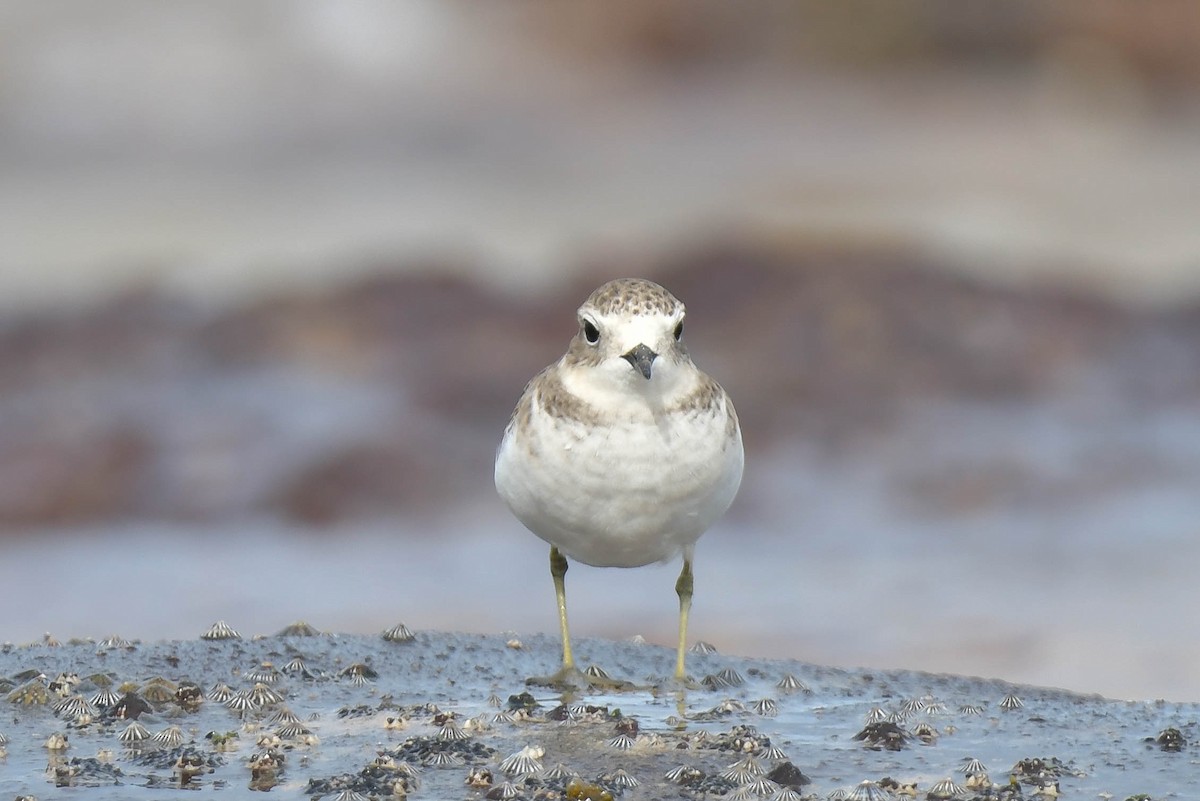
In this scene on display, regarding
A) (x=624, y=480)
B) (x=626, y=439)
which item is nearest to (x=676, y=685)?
(x=624, y=480)

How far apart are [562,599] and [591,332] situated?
1.34 metres

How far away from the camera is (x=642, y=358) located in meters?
5.92

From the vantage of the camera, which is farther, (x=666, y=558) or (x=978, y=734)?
(x=666, y=558)

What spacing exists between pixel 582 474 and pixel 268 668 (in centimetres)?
172

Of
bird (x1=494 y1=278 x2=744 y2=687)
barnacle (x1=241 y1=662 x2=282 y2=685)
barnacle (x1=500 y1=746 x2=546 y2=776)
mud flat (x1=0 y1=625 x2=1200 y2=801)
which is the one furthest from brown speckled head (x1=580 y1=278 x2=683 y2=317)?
barnacle (x1=241 y1=662 x2=282 y2=685)

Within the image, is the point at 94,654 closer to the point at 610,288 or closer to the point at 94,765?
the point at 94,765

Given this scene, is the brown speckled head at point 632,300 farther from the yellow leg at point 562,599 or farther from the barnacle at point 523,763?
the barnacle at point 523,763

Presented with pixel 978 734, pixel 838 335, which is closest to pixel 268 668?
pixel 978 734

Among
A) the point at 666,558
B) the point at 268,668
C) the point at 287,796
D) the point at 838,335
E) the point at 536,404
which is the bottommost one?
the point at 287,796

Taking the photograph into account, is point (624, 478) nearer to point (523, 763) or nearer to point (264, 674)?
point (523, 763)

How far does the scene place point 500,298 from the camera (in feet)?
87.9

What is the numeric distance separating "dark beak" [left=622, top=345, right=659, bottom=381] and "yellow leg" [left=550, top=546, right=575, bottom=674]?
1220 millimetres

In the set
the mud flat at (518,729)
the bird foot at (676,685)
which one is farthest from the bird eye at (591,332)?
the bird foot at (676,685)

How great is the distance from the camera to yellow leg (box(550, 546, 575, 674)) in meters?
6.75
